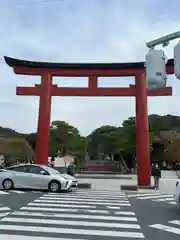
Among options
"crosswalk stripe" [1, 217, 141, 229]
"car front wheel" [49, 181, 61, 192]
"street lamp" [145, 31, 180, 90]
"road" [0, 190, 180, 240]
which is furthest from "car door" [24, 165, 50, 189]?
"street lamp" [145, 31, 180, 90]

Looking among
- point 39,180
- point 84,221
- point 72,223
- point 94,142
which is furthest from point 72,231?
point 94,142

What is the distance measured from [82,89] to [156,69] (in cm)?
2137

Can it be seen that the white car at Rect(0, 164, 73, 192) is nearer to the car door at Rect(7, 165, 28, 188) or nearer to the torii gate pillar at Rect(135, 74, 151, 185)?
the car door at Rect(7, 165, 28, 188)

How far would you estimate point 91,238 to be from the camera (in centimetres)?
770

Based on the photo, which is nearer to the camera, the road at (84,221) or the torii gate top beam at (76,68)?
the road at (84,221)

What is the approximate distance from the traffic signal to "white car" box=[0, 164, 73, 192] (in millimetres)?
14392

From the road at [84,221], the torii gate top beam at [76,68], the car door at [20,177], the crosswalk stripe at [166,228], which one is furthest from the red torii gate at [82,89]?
the crosswalk stripe at [166,228]

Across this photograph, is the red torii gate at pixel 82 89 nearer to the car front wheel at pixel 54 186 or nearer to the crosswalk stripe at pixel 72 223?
the car front wheel at pixel 54 186

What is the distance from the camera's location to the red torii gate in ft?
84.9

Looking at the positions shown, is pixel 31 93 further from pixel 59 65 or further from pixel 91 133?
pixel 91 133

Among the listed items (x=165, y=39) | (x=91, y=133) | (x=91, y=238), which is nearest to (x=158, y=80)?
(x=165, y=39)

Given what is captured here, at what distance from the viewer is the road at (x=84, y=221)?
7991 mm

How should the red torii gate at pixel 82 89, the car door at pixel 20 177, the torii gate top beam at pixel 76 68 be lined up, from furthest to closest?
the torii gate top beam at pixel 76 68 → the red torii gate at pixel 82 89 → the car door at pixel 20 177

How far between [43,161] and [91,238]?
19075 millimetres
